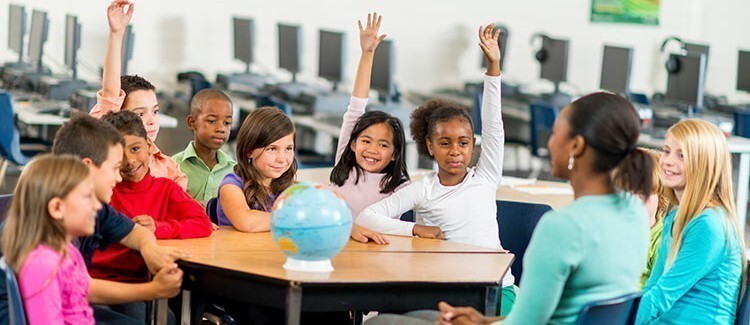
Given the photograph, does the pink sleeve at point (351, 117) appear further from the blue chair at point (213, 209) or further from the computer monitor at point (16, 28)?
the computer monitor at point (16, 28)

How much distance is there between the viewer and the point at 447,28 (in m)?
9.66

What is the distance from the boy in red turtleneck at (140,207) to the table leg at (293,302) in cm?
55

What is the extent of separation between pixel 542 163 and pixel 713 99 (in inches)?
57.8

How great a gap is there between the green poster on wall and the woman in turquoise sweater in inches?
315

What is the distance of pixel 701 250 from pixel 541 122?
531 cm

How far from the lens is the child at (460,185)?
11.3ft

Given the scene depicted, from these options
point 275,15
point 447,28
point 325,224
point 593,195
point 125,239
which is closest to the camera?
point 593,195

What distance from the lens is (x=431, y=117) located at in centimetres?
357

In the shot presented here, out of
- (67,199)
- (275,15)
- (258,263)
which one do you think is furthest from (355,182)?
(275,15)

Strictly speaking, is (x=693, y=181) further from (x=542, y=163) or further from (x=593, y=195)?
(x=542, y=163)

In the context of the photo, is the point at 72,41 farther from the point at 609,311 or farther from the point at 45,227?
the point at 609,311

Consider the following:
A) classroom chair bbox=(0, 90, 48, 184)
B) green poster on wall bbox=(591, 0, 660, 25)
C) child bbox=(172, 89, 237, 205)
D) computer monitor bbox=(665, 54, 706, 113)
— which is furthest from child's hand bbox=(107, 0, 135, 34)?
green poster on wall bbox=(591, 0, 660, 25)

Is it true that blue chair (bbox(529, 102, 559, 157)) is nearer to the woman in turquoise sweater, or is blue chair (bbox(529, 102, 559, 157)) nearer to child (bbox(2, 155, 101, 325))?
the woman in turquoise sweater

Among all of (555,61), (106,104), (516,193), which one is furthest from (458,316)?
(555,61)
